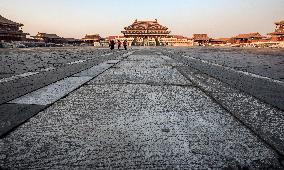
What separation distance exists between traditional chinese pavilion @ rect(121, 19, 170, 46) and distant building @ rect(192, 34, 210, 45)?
12195mm

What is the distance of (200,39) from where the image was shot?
2982 inches

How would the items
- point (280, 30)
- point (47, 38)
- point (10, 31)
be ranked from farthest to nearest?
point (47, 38), point (280, 30), point (10, 31)

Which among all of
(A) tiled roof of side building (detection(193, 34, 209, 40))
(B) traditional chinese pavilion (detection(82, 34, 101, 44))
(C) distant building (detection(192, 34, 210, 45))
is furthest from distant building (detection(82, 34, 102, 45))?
(A) tiled roof of side building (detection(193, 34, 209, 40))

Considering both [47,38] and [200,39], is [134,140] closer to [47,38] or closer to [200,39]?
[47,38]

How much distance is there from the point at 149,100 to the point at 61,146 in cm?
112

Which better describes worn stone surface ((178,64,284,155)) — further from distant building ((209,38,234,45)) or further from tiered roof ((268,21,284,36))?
distant building ((209,38,234,45))

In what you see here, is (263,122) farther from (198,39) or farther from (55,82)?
(198,39)

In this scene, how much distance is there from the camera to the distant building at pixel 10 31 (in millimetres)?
46919

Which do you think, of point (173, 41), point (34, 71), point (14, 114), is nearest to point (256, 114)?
point (14, 114)

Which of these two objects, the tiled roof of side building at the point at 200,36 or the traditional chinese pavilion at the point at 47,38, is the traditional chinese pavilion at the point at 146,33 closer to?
the tiled roof of side building at the point at 200,36

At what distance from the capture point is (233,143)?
4.21 ft

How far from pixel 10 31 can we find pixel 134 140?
179ft

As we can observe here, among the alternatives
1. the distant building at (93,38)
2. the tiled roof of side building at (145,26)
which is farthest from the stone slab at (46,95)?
the distant building at (93,38)

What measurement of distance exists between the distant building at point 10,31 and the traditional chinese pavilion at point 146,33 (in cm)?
2689
